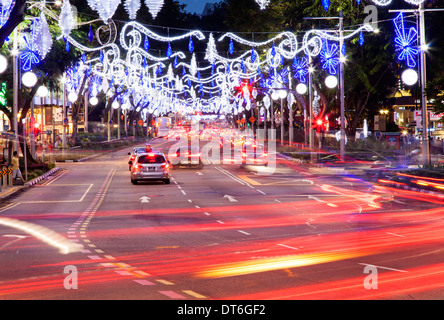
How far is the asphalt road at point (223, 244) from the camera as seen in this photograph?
10.5m

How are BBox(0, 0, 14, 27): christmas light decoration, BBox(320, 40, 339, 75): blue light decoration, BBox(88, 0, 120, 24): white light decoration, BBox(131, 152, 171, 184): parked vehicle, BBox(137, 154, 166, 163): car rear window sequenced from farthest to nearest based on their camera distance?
BBox(320, 40, 339, 75): blue light decoration, BBox(137, 154, 166, 163): car rear window, BBox(131, 152, 171, 184): parked vehicle, BBox(0, 0, 14, 27): christmas light decoration, BBox(88, 0, 120, 24): white light decoration

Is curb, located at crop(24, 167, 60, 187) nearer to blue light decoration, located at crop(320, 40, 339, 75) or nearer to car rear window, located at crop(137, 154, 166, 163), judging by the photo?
car rear window, located at crop(137, 154, 166, 163)

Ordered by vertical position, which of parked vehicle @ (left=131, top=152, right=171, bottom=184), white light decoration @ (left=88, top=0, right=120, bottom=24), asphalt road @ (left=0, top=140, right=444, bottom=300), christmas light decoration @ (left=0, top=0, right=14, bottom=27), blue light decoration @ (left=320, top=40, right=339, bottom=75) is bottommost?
asphalt road @ (left=0, top=140, right=444, bottom=300)

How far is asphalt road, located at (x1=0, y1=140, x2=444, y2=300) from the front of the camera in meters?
10.5

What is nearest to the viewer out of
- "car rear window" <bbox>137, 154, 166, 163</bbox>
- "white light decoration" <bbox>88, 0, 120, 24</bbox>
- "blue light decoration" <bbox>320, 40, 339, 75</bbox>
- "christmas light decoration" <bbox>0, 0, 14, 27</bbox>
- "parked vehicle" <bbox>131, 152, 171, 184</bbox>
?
"white light decoration" <bbox>88, 0, 120, 24</bbox>

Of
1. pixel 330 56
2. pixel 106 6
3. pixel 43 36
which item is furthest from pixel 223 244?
pixel 330 56

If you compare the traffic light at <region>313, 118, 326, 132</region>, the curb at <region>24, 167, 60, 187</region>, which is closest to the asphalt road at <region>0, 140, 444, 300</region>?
the curb at <region>24, 167, 60, 187</region>

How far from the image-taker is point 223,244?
1560cm

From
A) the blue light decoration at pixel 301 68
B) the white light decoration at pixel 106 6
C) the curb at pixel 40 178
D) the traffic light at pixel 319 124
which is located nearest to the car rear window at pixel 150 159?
the curb at pixel 40 178

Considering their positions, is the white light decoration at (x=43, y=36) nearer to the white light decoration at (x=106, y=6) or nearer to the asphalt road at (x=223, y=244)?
the white light decoration at (x=106, y=6)

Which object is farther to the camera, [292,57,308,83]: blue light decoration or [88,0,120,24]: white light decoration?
[292,57,308,83]: blue light decoration

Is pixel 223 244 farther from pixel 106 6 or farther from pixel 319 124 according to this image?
pixel 319 124

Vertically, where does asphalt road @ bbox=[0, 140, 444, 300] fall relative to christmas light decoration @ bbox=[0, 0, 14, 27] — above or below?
below

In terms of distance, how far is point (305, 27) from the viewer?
59.5 m
